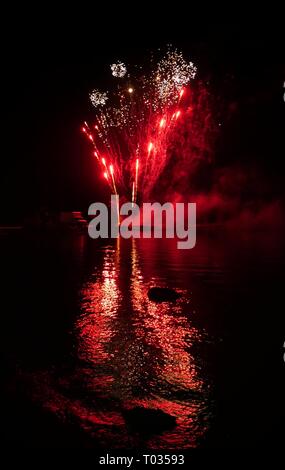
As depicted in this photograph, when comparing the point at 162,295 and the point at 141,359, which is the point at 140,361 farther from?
the point at 162,295

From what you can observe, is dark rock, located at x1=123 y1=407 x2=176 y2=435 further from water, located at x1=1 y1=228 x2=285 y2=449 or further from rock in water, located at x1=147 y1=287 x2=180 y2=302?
rock in water, located at x1=147 y1=287 x2=180 y2=302

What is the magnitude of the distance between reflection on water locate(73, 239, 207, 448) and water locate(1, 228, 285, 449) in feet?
0.05

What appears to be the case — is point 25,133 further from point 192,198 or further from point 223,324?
point 223,324

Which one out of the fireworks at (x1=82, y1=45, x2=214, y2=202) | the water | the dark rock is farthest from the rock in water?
the fireworks at (x1=82, y1=45, x2=214, y2=202)

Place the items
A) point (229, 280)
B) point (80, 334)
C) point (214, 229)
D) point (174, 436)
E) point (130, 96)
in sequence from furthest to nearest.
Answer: point (214, 229) → point (130, 96) → point (229, 280) → point (80, 334) → point (174, 436)

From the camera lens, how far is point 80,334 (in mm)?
6801

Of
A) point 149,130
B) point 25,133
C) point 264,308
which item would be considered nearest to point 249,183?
point 149,130

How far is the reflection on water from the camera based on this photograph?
434 cm

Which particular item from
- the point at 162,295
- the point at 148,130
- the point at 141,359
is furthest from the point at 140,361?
A: the point at 148,130

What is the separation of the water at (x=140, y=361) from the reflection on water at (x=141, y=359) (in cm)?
1

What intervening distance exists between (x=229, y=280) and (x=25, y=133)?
93.1ft

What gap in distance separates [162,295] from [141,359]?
136 inches

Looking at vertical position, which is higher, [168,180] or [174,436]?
[168,180]

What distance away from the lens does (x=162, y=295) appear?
9.17 m
